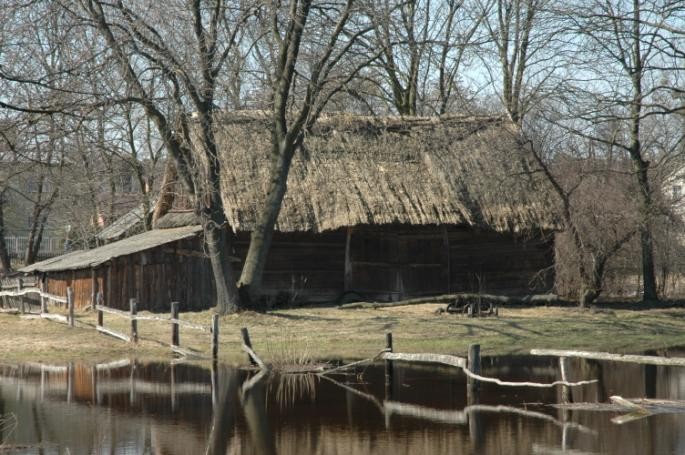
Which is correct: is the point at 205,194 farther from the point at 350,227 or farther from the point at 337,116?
the point at 337,116

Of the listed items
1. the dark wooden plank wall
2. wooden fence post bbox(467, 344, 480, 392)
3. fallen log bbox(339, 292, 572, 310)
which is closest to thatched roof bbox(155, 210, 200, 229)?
fallen log bbox(339, 292, 572, 310)

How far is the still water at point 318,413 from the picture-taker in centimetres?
1145

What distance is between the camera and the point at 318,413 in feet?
44.0

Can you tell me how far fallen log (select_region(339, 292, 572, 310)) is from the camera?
84.2 feet

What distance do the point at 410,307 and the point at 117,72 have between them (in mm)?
9636

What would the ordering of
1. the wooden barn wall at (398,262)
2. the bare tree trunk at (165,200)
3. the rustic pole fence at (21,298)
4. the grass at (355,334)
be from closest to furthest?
1. the grass at (355,334)
2. the rustic pole fence at (21,298)
3. the wooden barn wall at (398,262)
4. the bare tree trunk at (165,200)

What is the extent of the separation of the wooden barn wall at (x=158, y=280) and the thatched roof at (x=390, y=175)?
7.55ft

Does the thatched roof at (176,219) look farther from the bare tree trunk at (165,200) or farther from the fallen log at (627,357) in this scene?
the fallen log at (627,357)

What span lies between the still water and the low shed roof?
27.9 ft

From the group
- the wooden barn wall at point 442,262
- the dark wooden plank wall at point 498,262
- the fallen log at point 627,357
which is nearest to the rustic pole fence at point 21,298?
the wooden barn wall at point 442,262

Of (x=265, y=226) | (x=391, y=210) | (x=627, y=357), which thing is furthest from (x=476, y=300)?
(x=627, y=357)

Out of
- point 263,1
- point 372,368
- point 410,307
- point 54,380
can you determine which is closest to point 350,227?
point 410,307

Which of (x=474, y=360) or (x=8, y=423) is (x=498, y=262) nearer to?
(x=474, y=360)

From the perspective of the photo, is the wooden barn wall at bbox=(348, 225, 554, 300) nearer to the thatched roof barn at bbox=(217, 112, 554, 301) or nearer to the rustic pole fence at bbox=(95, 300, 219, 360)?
the thatched roof barn at bbox=(217, 112, 554, 301)
